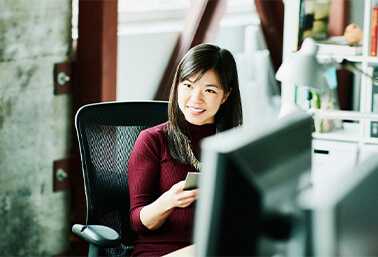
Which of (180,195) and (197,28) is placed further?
(197,28)

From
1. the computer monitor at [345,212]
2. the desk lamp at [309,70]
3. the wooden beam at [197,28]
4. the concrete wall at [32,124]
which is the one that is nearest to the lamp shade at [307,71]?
the desk lamp at [309,70]

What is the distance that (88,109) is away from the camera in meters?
2.31

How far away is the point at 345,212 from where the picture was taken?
110cm

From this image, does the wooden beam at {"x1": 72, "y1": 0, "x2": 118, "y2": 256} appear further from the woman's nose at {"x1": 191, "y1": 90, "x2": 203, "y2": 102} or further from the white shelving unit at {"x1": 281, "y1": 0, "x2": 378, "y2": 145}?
the woman's nose at {"x1": 191, "y1": 90, "x2": 203, "y2": 102}

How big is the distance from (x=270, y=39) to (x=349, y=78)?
25.3 inches

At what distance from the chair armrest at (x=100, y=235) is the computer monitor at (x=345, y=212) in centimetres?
92

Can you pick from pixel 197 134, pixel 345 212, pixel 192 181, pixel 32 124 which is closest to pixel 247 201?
pixel 345 212

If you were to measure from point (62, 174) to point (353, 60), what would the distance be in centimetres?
169

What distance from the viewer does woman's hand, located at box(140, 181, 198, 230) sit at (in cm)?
199

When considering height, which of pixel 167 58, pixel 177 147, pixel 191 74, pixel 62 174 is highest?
pixel 191 74

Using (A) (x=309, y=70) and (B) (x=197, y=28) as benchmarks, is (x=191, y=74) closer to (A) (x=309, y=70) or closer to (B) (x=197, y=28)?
(A) (x=309, y=70)

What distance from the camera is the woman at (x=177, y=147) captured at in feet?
7.02

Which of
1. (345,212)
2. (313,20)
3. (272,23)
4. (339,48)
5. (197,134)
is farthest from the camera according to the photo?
(272,23)

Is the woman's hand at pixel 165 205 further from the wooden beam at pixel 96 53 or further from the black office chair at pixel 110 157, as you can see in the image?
the wooden beam at pixel 96 53
